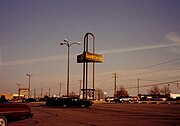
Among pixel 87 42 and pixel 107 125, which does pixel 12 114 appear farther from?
pixel 87 42

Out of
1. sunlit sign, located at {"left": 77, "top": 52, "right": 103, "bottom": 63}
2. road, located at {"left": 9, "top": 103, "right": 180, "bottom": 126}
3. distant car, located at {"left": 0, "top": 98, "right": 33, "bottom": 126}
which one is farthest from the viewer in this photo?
sunlit sign, located at {"left": 77, "top": 52, "right": 103, "bottom": 63}

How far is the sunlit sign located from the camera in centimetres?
6183

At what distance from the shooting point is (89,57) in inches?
2479

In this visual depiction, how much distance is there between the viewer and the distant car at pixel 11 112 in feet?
38.1

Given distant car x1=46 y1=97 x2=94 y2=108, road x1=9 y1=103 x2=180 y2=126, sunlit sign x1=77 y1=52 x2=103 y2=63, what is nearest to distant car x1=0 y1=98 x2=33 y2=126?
road x1=9 y1=103 x2=180 y2=126

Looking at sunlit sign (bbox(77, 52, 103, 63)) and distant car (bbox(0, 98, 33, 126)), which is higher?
sunlit sign (bbox(77, 52, 103, 63))

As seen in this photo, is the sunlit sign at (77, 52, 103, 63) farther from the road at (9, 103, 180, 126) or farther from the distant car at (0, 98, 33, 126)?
the distant car at (0, 98, 33, 126)

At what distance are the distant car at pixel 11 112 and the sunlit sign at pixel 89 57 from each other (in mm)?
48775

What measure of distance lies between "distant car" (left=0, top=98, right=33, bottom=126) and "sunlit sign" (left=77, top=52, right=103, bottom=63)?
48775 mm

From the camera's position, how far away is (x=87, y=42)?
6188 cm

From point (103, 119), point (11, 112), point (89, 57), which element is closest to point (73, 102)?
point (103, 119)

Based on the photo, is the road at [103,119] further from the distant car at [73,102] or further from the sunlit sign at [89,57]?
the sunlit sign at [89,57]

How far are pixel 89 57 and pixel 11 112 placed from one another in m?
51.1

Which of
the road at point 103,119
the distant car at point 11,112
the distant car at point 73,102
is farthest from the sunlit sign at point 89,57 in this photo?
the distant car at point 11,112
